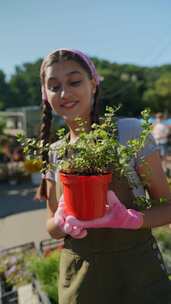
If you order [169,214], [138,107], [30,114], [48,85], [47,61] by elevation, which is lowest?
[169,214]

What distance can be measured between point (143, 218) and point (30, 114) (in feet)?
54.7

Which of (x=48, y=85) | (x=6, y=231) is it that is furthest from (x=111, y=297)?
(x=6, y=231)

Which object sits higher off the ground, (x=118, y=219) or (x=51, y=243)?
(x=118, y=219)

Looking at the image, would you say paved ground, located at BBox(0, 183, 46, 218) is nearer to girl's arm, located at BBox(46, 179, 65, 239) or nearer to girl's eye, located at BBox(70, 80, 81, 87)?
girl's arm, located at BBox(46, 179, 65, 239)

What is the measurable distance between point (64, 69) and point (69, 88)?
8 cm

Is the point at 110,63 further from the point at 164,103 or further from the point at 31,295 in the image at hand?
the point at 31,295

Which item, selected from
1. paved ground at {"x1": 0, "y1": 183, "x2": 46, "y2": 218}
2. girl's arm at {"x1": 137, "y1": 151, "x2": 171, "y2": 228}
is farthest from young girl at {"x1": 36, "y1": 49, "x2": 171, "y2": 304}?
paved ground at {"x1": 0, "y1": 183, "x2": 46, "y2": 218}

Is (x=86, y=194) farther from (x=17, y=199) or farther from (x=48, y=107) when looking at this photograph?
(x=17, y=199)

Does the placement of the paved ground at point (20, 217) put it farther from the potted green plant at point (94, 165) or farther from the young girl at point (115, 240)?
the potted green plant at point (94, 165)

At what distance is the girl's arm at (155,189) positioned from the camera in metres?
1.30

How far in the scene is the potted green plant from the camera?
116 centimetres

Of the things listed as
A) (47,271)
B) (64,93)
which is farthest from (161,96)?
(64,93)

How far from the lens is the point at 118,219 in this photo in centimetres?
124

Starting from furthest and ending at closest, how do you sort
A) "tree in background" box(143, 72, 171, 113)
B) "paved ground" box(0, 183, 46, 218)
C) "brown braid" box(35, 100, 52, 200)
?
"tree in background" box(143, 72, 171, 113) → "paved ground" box(0, 183, 46, 218) → "brown braid" box(35, 100, 52, 200)
